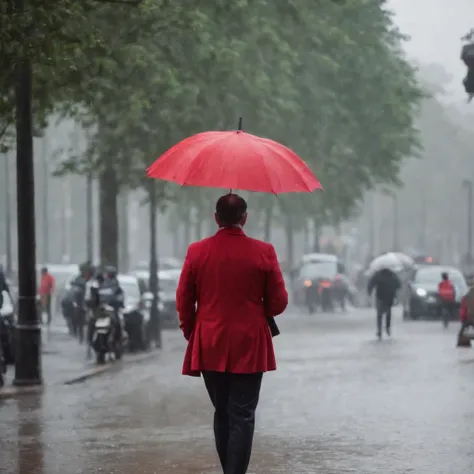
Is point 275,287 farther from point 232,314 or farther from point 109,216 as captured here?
point 109,216

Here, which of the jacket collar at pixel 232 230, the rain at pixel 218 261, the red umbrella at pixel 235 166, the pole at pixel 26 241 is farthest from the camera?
the pole at pixel 26 241

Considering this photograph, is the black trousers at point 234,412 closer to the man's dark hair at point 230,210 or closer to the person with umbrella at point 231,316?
the person with umbrella at point 231,316

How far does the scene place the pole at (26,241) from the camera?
60.3ft

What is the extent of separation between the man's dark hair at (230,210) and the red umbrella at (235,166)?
0.35ft

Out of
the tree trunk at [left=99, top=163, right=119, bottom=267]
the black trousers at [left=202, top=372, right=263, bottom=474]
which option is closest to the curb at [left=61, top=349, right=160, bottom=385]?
the tree trunk at [left=99, top=163, right=119, bottom=267]

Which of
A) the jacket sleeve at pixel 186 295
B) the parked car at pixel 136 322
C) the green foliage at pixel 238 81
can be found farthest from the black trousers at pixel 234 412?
the parked car at pixel 136 322

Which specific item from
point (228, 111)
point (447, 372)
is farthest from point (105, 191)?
point (447, 372)

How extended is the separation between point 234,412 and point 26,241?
33.7ft

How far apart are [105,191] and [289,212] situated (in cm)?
2275

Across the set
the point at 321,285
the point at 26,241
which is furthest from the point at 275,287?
the point at 321,285

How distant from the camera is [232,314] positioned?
8.68 meters

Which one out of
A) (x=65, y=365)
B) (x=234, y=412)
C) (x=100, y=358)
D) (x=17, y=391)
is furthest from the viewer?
(x=100, y=358)

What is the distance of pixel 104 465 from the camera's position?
11.0 metres

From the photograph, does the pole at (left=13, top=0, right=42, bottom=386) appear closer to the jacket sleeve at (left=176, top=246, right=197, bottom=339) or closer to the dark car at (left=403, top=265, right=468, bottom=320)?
the jacket sleeve at (left=176, top=246, right=197, bottom=339)
